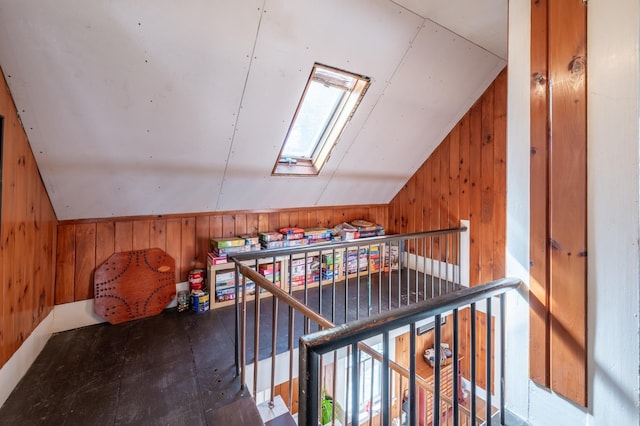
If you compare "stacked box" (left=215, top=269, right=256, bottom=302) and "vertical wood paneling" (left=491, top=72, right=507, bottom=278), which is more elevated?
"vertical wood paneling" (left=491, top=72, right=507, bottom=278)

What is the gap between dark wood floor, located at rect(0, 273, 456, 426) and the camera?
1.49 m

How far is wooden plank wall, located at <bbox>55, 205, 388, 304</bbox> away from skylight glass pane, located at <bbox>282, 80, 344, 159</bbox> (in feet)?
2.56

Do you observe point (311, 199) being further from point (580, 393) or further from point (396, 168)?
point (580, 393)

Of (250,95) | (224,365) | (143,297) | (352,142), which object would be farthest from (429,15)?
(143,297)

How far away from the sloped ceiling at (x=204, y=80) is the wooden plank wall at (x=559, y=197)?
0.97 meters

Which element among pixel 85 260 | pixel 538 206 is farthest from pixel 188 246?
pixel 538 206

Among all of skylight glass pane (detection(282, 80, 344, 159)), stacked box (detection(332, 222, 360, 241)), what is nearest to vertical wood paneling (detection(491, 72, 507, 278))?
stacked box (detection(332, 222, 360, 241))

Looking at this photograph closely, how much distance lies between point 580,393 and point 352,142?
2.21 m

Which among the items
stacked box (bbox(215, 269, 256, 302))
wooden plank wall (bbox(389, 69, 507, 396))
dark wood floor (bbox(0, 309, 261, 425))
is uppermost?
wooden plank wall (bbox(389, 69, 507, 396))

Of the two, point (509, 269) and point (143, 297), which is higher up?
point (509, 269)

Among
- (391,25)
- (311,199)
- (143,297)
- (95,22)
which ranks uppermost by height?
(391,25)

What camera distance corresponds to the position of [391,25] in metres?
1.84

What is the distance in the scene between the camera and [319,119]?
268 cm

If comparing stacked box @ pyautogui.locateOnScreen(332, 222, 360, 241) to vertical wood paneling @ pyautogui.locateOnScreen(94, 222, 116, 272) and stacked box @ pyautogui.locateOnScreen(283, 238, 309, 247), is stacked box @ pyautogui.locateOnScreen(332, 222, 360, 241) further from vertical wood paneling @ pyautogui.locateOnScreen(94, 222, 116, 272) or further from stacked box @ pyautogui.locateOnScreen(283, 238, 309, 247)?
vertical wood paneling @ pyautogui.locateOnScreen(94, 222, 116, 272)
